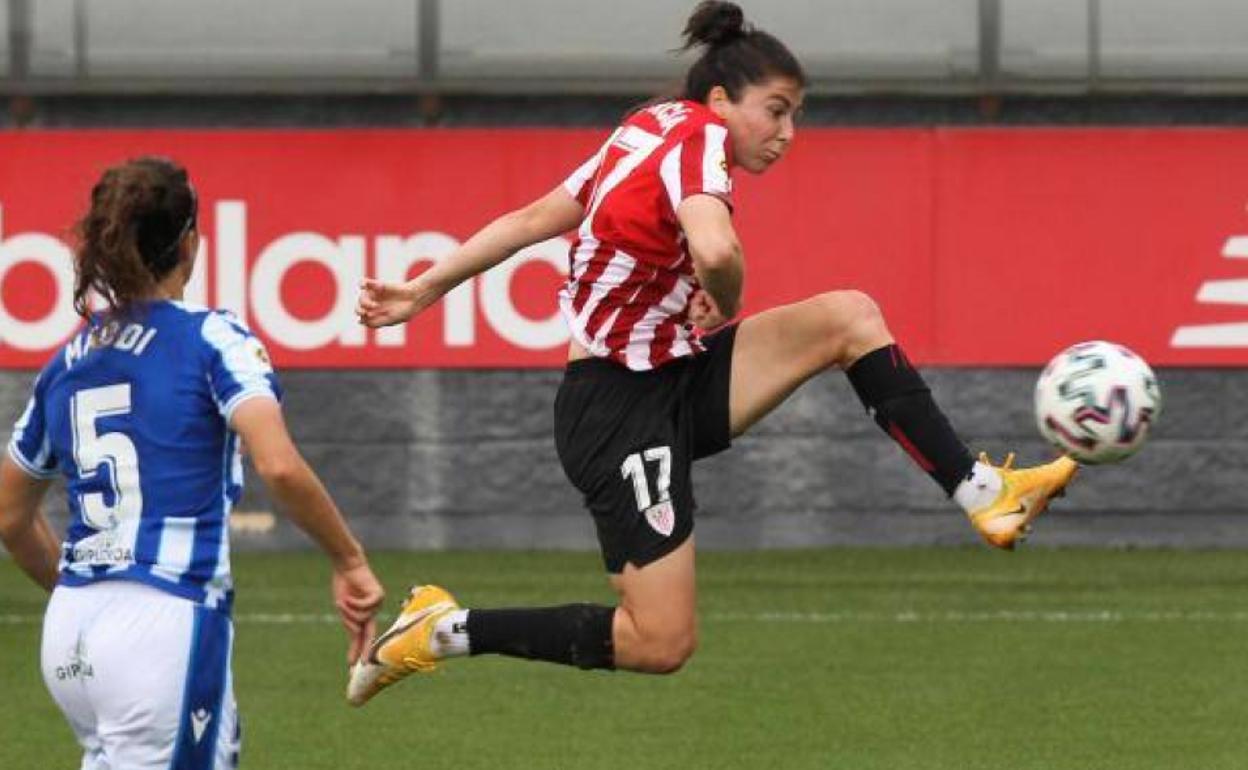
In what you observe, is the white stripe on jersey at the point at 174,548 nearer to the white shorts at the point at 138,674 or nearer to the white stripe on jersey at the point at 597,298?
the white shorts at the point at 138,674

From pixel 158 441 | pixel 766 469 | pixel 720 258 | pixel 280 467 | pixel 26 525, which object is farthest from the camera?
pixel 766 469

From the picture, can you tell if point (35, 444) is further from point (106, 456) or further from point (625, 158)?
point (625, 158)

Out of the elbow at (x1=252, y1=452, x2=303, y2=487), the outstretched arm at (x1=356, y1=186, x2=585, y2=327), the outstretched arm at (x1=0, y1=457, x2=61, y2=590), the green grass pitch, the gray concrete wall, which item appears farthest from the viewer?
the gray concrete wall

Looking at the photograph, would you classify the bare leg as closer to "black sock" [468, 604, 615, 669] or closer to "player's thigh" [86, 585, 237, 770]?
"black sock" [468, 604, 615, 669]

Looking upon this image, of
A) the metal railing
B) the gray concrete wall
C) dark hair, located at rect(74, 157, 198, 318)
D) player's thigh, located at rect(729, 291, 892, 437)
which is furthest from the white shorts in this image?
the metal railing

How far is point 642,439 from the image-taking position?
293 inches

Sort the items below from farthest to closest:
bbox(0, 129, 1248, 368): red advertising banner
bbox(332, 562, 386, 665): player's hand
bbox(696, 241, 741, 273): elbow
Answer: bbox(0, 129, 1248, 368): red advertising banner
bbox(696, 241, 741, 273): elbow
bbox(332, 562, 386, 665): player's hand

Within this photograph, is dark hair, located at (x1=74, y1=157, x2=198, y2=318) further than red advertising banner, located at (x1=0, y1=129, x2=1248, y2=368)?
No

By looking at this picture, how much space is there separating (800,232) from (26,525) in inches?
327

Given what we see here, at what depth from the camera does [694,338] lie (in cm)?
755

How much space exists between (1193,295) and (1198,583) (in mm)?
1505

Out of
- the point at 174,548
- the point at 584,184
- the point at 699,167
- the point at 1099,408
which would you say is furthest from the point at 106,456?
the point at 1099,408

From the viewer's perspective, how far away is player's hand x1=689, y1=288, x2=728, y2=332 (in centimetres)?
736

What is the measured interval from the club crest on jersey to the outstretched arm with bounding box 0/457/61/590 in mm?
2028
